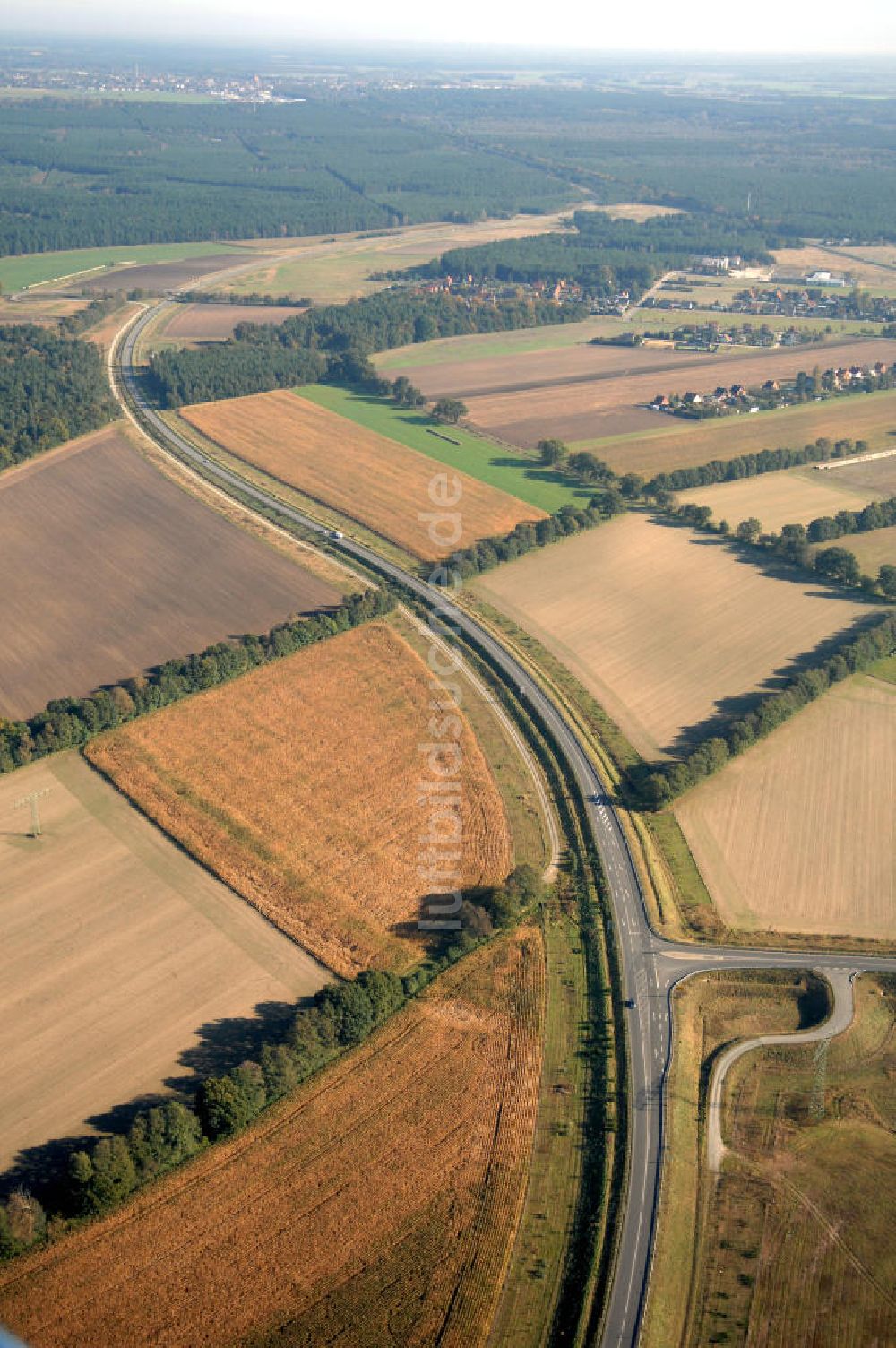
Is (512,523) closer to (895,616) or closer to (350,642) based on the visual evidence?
(350,642)

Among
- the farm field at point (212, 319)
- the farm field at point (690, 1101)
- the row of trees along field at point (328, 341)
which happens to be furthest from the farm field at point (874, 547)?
the farm field at point (212, 319)

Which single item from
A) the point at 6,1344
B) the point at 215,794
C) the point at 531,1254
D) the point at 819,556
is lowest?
the point at 531,1254

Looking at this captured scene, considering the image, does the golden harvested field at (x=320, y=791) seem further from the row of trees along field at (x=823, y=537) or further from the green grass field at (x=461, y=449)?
the row of trees along field at (x=823, y=537)

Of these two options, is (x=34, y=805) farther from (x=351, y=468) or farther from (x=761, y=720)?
(x=351, y=468)

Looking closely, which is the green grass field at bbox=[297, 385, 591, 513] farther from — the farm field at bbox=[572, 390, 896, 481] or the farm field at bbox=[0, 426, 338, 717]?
the farm field at bbox=[0, 426, 338, 717]

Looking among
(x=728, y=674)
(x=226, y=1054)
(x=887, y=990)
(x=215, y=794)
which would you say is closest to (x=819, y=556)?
(x=728, y=674)

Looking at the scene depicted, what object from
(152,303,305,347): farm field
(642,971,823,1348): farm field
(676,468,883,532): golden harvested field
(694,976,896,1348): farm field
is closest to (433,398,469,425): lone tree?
(676,468,883,532): golden harvested field

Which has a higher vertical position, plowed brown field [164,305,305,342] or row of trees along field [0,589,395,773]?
plowed brown field [164,305,305,342]
